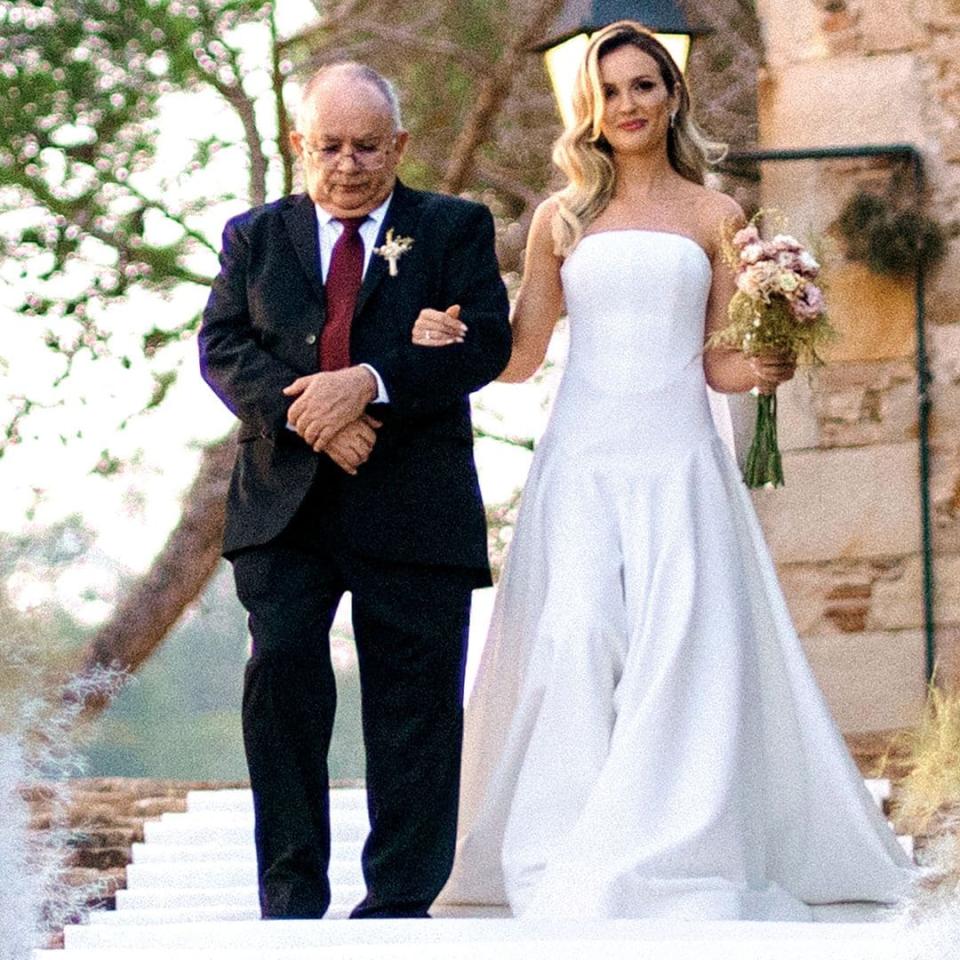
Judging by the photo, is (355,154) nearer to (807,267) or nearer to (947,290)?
(807,267)

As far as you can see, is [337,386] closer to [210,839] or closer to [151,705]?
[210,839]

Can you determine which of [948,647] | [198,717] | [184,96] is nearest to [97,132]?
[184,96]

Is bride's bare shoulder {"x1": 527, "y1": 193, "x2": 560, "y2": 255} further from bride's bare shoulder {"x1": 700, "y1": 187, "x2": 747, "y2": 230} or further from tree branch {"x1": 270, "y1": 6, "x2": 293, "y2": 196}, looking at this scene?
tree branch {"x1": 270, "y1": 6, "x2": 293, "y2": 196}

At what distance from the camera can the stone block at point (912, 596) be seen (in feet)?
29.6

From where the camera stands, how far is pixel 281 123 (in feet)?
37.2

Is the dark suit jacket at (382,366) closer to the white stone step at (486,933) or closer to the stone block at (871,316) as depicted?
the white stone step at (486,933)

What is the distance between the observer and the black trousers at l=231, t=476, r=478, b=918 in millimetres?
5605

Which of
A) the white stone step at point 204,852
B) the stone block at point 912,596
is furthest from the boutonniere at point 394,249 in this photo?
the stone block at point 912,596

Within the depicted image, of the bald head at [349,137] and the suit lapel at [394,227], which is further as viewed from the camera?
the suit lapel at [394,227]

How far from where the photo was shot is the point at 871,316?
920 centimetres

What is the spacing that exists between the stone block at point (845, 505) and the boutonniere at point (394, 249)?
3642 millimetres

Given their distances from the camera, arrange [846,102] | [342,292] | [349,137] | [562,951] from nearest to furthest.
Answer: [562,951] → [349,137] → [342,292] → [846,102]

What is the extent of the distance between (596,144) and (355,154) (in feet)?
2.89

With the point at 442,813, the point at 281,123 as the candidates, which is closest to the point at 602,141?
the point at 442,813
